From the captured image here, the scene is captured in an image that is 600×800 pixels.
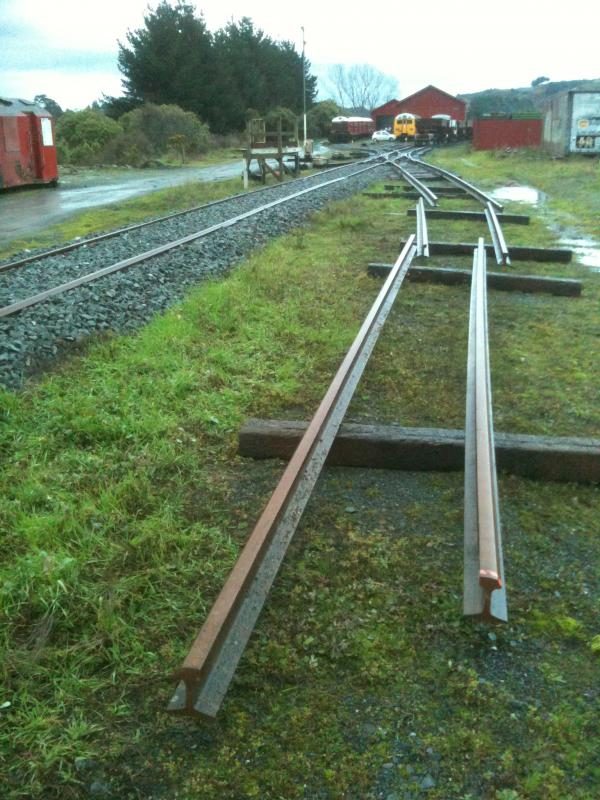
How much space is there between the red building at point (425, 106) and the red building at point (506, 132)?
143ft

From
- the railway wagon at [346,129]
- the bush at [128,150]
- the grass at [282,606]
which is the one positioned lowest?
the grass at [282,606]

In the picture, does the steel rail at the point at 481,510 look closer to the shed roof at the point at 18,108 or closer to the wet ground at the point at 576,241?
the wet ground at the point at 576,241

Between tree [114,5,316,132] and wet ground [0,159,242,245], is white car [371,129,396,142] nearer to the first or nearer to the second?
tree [114,5,316,132]

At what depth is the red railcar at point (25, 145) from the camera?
22891 millimetres

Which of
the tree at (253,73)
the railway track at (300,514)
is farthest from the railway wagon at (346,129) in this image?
the railway track at (300,514)

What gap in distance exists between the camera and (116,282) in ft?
27.9

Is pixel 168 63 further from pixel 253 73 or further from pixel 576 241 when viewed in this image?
pixel 576 241

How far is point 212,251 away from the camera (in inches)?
422

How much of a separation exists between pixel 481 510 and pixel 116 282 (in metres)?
6.14

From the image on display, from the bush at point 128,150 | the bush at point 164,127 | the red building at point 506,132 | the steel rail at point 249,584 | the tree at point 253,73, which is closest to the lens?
the steel rail at point 249,584

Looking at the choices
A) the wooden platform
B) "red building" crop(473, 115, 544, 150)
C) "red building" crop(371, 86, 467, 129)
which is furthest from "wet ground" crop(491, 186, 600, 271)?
"red building" crop(371, 86, 467, 129)

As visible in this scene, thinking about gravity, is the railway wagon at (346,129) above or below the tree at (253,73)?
below

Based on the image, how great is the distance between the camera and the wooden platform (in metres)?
4.09

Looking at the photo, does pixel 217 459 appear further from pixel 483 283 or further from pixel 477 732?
pixel 483 283
